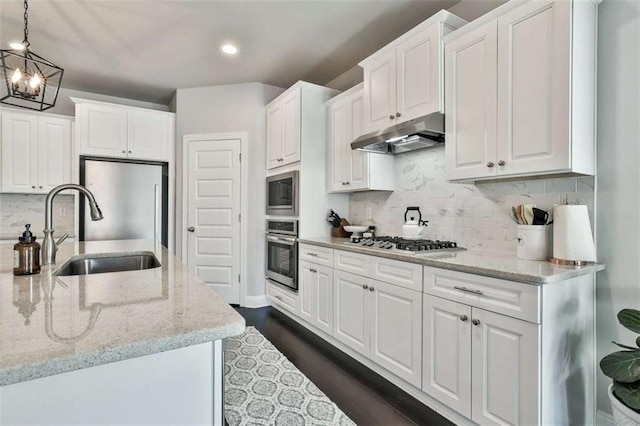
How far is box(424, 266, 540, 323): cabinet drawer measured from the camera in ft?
4.75

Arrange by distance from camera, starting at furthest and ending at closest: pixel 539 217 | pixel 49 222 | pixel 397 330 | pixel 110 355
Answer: pixel 397 330, pixel 539 217, pixel 49 222, pixel 110 355

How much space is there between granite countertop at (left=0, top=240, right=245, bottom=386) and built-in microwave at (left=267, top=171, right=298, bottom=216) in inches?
91.0

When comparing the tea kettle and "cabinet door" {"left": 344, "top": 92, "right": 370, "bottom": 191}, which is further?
"cabinet door" {"left": 344, "top": 92, "right": 370, "bottom": 191}

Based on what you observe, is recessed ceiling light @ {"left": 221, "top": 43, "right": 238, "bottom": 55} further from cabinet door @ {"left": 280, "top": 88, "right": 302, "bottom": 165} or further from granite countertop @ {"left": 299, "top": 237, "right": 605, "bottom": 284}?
granite countertop @ {"left": 299, "top": 237, "right": 605, "bottom": 284}

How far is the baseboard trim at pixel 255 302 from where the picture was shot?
407cm

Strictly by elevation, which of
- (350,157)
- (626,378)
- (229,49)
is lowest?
(626,378)

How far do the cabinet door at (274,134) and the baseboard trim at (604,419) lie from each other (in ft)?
→ 10.6

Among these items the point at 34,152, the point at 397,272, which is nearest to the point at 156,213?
the point at 34,152

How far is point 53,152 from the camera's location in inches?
154

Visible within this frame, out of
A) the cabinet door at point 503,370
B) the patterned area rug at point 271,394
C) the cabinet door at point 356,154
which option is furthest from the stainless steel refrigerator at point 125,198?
the cabinet door at point 503,370

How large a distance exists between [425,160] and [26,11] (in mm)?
3269

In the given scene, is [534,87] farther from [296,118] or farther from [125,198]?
[125,198]

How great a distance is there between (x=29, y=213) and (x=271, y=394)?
3947 millimetres

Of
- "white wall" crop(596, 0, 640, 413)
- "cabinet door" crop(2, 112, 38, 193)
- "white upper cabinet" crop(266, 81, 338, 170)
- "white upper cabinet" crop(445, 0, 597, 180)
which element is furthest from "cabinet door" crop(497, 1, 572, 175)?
"cabinet door" crop(2, 112, 38, 193)
